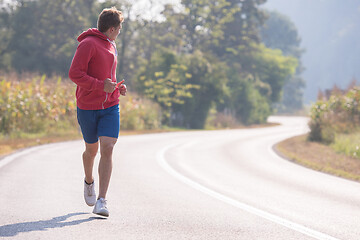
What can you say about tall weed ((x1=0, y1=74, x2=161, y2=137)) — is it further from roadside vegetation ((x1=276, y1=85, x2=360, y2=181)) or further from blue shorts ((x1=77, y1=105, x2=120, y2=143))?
blue shorts ((x1=77, y1=105, x2=120, y2=143))

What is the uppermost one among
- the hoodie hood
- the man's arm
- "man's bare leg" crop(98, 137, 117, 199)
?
the hoodie hood

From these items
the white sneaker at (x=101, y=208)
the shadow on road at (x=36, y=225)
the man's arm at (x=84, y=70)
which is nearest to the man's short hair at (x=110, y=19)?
the man's arm at (x=84, y=70)

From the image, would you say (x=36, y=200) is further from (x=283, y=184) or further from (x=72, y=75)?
(x=283, y=184)

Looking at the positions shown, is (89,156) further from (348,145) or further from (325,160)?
(348,145)

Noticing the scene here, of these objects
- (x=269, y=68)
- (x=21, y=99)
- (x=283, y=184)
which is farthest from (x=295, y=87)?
(x=283, y=184)

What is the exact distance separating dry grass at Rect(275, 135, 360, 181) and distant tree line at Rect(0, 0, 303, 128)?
1166 cm

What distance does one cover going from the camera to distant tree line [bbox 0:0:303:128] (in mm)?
37594

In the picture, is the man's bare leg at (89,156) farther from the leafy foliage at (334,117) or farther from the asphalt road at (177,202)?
the leafy foliage at (334,117)

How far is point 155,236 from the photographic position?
15.9ft

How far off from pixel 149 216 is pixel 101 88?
5.32ft

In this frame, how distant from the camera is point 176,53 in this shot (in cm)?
3828

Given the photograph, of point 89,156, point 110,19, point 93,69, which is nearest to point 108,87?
point 93,69

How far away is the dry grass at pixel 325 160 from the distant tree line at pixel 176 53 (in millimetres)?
11660

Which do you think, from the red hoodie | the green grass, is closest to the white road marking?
the red hoodie
